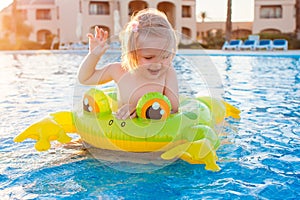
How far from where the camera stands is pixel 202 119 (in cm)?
296

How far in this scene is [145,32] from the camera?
2.55m

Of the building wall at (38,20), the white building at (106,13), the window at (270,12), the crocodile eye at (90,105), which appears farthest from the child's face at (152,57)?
the building wall at (38,20)

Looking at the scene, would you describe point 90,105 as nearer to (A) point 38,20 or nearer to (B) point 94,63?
(B) point 94,63

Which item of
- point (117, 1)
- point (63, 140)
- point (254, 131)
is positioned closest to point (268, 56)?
point (254, 131)

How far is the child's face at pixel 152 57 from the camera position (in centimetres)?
255

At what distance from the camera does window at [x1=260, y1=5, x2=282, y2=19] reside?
30359 mm

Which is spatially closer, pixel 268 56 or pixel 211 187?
pixel 211 187

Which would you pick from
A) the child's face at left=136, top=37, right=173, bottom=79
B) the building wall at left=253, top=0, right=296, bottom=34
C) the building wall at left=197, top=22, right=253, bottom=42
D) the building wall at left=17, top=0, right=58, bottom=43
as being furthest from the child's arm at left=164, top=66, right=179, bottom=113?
the building wall at left=17, top=0, right=58, bottom=43

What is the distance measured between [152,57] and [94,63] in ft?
1.37

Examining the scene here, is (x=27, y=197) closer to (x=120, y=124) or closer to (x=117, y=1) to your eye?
(x=120, y=124)

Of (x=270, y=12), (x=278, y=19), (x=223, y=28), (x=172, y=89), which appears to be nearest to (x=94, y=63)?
(x=172, y=89)

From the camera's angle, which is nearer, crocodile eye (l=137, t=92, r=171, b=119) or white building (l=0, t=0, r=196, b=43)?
crocodile eye (l=137, t=92, r=171, b=119)

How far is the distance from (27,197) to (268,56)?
12.9m

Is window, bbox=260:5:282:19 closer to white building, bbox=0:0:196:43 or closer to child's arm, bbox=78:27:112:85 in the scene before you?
white building, bbox=0:0:196:43
